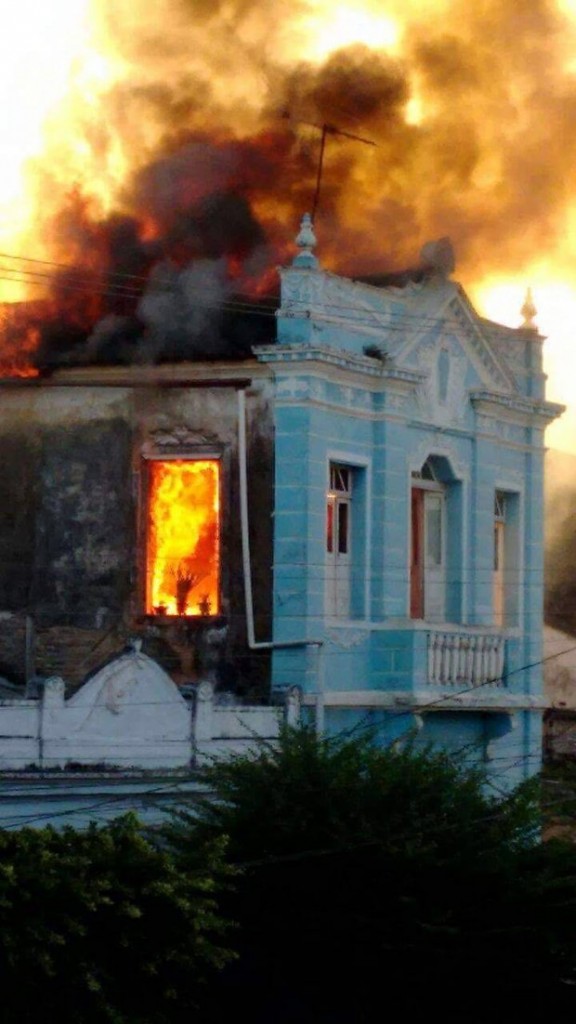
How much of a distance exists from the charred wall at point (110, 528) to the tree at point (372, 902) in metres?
5.04

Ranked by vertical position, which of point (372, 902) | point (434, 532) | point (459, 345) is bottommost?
point (372, 902)

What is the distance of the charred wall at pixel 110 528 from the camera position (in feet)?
95.2

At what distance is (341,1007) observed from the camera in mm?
23891

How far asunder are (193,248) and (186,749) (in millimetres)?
7043

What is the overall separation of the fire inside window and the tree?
539 cm

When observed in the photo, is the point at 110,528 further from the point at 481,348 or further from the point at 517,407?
the point at 517,407

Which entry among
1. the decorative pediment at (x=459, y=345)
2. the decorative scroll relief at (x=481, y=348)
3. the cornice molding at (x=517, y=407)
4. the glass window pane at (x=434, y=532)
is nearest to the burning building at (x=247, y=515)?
the decorative pediment at (x=459, y=345)

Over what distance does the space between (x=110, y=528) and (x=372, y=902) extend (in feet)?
24.5

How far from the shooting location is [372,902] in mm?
23484

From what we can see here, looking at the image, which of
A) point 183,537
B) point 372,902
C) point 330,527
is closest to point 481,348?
point 330,527

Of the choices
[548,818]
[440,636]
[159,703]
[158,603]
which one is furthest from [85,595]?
[548,818]

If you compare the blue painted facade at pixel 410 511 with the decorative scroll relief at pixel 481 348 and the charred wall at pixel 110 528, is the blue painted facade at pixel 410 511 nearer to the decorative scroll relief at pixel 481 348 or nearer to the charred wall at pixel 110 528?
the decorative scroll relief at pixel 481 348

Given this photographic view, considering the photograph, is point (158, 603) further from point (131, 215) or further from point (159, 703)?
point (131, 215)

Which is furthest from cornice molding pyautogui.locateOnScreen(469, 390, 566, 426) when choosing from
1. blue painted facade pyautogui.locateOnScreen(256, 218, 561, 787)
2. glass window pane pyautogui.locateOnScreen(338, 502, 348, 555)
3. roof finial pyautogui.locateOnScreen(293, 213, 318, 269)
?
roof finial pyautogui.locateOnScreen(293, 213, 318, 269)
